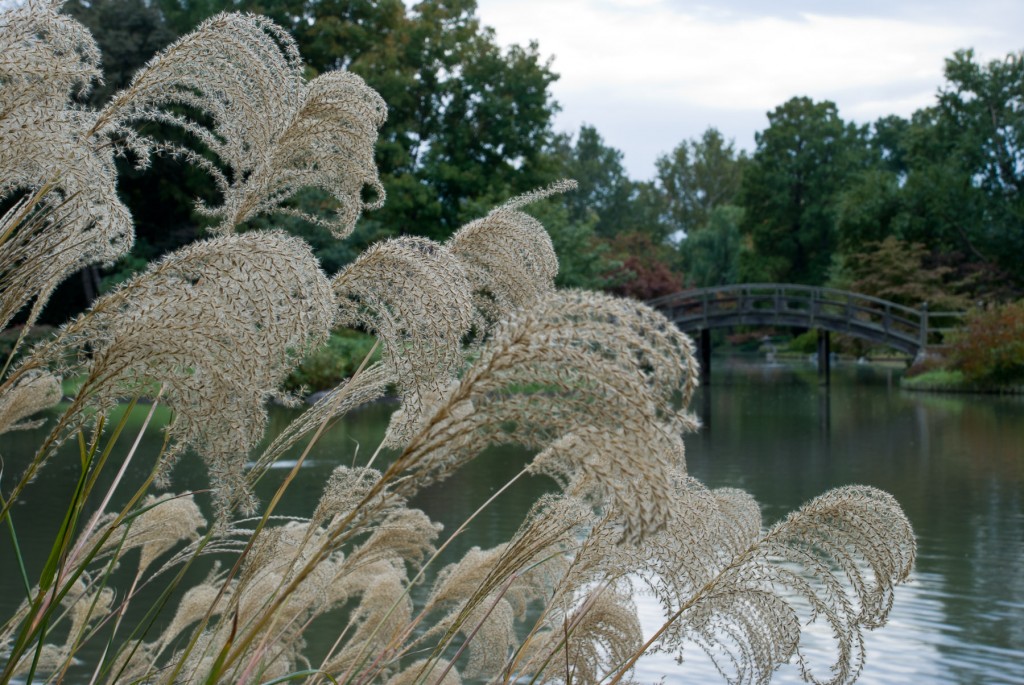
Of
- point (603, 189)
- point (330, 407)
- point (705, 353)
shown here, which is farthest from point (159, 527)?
point (603, 189)

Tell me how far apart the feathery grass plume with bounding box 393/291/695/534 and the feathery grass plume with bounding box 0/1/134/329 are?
117 centimetres

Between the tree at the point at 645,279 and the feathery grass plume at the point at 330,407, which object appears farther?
the tree at the point at 645,279

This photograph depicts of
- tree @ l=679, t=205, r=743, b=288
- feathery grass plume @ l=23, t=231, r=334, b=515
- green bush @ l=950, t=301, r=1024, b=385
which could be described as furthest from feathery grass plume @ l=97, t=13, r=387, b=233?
tree @ l=679, t=205, r=743, b=288

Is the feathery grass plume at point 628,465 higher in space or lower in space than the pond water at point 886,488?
higher

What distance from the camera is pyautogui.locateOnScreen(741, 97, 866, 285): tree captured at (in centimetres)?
5731

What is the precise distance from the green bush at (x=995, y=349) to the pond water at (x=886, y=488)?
1.14 metres

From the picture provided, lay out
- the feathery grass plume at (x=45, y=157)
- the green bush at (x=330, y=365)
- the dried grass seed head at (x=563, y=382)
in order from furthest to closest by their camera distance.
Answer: the green bush at (x=330, y=365) < the feathery grass plume at (x=45, y=157) < the dried grass seed head at (x=563, y=382)

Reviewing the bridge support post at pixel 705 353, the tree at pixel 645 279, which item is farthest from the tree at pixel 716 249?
the bridge support post at pixel 705 353

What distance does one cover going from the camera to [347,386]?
2842 mm

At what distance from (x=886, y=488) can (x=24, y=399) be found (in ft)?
33.3

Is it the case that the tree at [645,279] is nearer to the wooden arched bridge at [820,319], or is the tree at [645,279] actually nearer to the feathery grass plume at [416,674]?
the wooden arched bridge at [820,319]

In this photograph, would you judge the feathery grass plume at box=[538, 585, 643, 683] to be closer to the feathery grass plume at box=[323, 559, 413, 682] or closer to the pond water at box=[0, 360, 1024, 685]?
the feathery grass plume at box=[323, 559, 413, 682]

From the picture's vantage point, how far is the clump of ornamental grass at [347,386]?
1.64m

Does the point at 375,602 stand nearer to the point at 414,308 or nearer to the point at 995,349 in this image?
the point at 414,308
